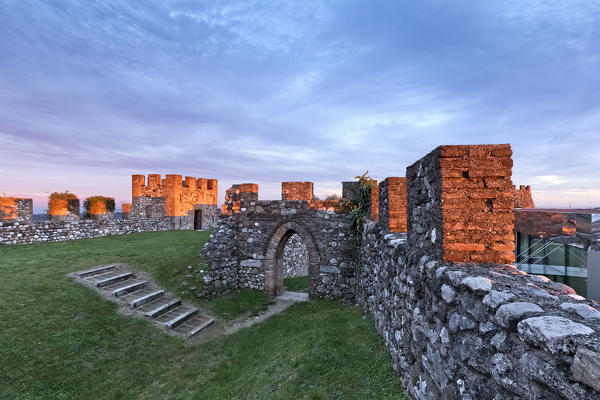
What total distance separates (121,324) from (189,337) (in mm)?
1838

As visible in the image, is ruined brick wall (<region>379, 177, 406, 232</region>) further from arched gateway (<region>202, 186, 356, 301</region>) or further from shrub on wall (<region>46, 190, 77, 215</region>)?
shrub on wall (<region>46, 190, 77, 215</region>)

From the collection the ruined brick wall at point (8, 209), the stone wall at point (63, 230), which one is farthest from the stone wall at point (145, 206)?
the ruined brick wall at point (8, 209)

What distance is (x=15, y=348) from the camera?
594 cm

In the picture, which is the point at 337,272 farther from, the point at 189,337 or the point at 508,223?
the point at 508,223

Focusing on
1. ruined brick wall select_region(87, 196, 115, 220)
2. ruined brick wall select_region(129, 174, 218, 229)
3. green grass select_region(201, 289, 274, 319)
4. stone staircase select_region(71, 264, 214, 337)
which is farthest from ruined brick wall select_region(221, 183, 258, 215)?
ruined brick wall select_region(129, 174, 218, 229)

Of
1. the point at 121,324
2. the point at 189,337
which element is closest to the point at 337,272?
the point at 189,337

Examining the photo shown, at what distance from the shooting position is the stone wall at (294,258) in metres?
17.3

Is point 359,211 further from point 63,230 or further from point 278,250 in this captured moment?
point 63,230

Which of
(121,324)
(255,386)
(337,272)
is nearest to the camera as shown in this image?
(255,386)

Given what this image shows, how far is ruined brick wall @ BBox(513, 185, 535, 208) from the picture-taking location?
50.8 feet

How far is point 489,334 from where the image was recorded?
1.96 meters

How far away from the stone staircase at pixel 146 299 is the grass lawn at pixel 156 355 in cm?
41

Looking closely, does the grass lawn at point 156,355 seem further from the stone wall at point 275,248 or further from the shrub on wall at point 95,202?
the shrub on wall at point 95,202

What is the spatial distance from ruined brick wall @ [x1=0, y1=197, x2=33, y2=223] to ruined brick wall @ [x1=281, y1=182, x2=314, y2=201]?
Answer: 13.3 meters
